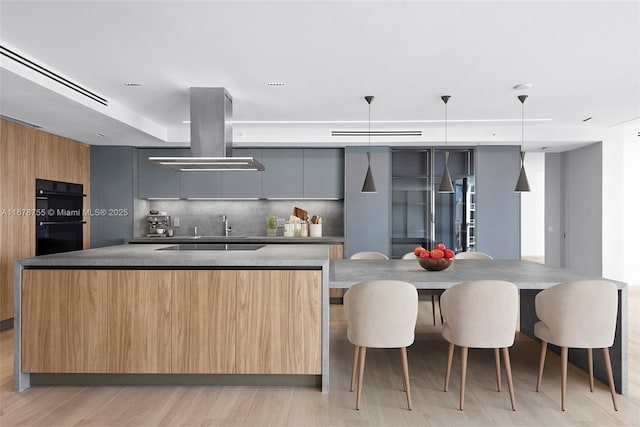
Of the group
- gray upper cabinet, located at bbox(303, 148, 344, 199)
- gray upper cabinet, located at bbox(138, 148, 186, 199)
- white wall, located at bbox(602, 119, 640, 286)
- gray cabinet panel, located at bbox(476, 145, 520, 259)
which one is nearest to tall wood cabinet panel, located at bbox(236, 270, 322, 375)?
gray upper cabinet, located at bbox(303, 148, 344, 199)

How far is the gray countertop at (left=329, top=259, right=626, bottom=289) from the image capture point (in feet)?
10.1

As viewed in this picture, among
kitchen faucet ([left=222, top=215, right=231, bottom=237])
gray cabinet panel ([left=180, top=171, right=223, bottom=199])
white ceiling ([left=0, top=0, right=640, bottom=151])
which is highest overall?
white ceiling ([left=0, top=0, right=640, bottom=151])

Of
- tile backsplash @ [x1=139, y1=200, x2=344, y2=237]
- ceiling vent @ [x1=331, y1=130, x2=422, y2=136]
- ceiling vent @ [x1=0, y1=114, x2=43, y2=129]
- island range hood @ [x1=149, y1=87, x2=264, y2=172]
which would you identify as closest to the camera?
island range hood @ [x1=149, y1=87, x2=264, y2=172]

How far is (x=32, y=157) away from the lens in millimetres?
5000

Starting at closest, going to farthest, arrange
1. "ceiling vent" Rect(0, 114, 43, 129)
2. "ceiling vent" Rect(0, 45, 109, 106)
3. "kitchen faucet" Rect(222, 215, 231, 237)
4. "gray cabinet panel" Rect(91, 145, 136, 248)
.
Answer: "ceiling vent" Rect(0, 45, 109, 106), "ceiling vent" Rect(0, 114, 43, 129), "gray cabinet panel" Rect(91, 145, 136, 248), "kitchen faucet" Rect(222, 215, 231, 237)

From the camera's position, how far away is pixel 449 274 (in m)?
3.43

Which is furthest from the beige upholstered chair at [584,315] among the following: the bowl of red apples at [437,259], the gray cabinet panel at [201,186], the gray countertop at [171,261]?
the gray cabinet panel at [201,186]

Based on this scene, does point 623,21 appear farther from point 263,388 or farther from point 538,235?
point 538,235

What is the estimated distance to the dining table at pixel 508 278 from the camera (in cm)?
303

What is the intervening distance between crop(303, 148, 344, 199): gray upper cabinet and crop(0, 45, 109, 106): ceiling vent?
286 centimetres

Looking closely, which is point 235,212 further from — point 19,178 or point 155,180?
point 19,178

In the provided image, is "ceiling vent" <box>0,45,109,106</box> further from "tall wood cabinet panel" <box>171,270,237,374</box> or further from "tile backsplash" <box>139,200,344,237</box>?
"tile backsplash" <box>139,200,344,237</box>

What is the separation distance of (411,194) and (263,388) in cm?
406

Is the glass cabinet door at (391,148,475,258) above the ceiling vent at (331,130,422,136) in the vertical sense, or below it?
below
